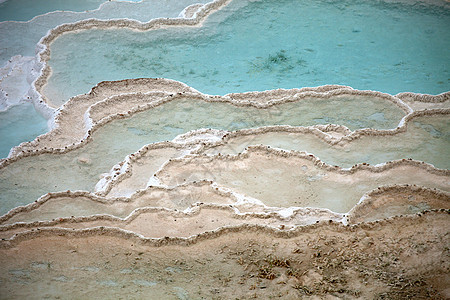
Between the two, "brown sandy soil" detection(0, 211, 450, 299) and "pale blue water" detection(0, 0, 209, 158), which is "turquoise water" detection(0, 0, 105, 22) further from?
"brown sandy soil" detection(0, 211, 450, 299)

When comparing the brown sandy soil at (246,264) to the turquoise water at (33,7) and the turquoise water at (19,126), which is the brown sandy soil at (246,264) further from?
the turquoise water at (33,7)

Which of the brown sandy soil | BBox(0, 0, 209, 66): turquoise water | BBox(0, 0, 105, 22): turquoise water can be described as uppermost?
BBox(0, 0, 105, 22): turquoise water

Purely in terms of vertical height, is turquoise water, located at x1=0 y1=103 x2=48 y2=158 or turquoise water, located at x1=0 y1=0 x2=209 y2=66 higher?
turquoise water, located at x1=0 y1=0 x2=209 y2=66

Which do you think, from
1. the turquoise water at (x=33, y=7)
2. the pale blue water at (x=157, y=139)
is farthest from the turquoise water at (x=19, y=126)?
the turquoise water at (x=33, y=7)

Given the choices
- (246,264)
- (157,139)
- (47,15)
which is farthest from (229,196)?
(47,15)

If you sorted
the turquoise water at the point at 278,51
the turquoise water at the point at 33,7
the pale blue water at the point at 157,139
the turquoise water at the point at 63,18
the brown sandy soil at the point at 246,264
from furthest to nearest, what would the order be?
the turquoise water at the point at 33,7 → the turquoise water at the point at 63,18 → the turquoise water at the point at 278,51 → the pale blue water at the point at 157,139 → the brown sandy soil at the point at 246,264

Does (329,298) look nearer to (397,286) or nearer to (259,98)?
(397,286)

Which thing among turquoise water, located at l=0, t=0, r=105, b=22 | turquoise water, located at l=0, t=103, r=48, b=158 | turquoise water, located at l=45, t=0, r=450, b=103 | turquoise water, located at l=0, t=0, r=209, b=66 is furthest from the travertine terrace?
turquoise water, located at l=0, t=0, r=105, b=22
